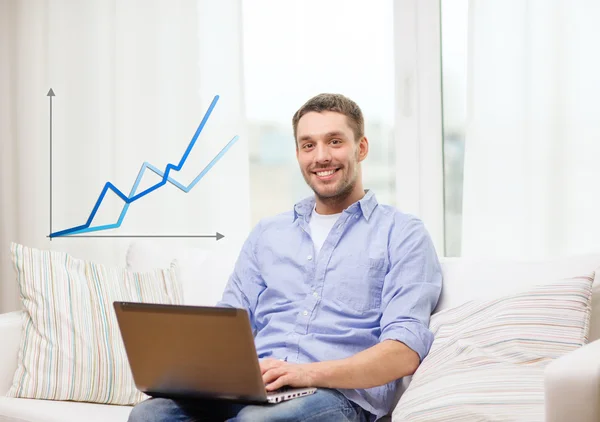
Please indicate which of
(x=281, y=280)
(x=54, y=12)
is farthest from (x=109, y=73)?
(x=281, y=280)

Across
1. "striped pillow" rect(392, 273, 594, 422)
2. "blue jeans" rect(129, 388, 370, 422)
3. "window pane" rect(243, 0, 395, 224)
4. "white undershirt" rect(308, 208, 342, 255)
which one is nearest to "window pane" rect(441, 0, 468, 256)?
"window pane" rect(243, 0, 395, 224)

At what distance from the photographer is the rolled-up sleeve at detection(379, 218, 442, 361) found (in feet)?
6.07

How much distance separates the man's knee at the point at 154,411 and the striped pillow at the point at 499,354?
496mm

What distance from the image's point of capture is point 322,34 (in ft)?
10.4

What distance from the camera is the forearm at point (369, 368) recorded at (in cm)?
177

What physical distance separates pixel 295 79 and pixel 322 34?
213 millimetres

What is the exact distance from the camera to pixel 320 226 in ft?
7.16

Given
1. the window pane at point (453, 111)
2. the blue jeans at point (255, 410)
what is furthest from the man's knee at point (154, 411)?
the window pane at point (453, 111)

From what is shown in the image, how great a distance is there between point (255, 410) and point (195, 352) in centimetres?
18

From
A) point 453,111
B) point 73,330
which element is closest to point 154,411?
point 73,330

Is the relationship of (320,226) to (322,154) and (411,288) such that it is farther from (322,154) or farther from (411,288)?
(411,288)

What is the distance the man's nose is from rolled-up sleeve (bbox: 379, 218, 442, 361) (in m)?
0.26

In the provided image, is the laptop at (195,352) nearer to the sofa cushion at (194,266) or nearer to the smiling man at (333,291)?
the smiling man at (333,291)

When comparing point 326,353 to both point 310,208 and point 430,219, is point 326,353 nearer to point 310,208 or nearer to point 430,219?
point 310,208
